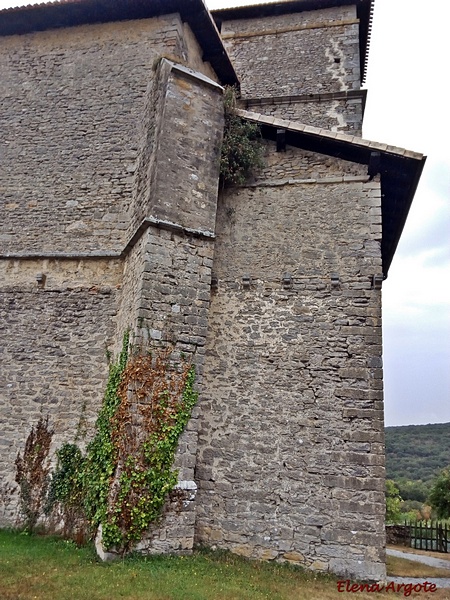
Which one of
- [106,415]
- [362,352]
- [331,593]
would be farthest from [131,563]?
[362,352]

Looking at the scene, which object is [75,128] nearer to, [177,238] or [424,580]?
[177,238]

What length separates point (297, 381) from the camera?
6.98 metres

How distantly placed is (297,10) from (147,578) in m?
13.6

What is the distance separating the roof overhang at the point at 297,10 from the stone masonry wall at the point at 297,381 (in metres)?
7.10

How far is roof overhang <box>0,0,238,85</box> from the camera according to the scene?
28.9 ft

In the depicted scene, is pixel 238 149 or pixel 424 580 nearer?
pixel 424 580

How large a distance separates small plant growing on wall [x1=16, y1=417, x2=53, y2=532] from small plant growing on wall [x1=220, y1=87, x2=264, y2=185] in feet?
16.5

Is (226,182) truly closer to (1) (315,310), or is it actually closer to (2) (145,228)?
(2) (145,228)

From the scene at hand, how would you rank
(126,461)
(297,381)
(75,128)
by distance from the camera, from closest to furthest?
(126,461) → (297,381) → (75,128)

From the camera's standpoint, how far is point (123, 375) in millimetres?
6156

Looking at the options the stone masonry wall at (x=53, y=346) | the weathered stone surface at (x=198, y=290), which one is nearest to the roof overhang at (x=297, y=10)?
the weathered stone surface at (x=198, y=290)

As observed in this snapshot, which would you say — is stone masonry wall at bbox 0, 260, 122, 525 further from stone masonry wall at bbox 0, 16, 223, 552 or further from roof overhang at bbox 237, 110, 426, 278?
roof overhang at bbox 237, 110, 426, 278

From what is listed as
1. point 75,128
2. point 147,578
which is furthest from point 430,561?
point 75,128

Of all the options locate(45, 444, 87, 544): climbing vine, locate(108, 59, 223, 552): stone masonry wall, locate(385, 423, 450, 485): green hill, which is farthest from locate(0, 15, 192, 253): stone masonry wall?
locate(385, 423, 450, 485): green hill
